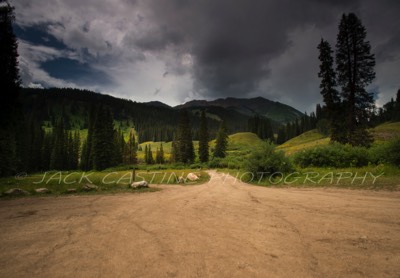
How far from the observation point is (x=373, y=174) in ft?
48.8

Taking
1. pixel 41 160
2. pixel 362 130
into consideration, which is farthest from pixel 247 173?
pixel 41 160

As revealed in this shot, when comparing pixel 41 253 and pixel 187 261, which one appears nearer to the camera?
pixel 187 261

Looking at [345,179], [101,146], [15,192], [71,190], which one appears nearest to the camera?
[15,192]

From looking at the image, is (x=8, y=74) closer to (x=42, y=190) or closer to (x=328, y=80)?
(x=42, y=190)

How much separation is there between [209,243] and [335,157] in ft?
64.8

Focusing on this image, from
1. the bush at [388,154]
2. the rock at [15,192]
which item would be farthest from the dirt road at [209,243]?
the bush at [388,154]

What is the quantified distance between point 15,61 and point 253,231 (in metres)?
29.0

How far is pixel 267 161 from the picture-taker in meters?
20.2

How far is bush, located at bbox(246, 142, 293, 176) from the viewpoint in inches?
789

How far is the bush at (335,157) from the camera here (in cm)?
1892

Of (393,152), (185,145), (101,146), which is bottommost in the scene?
(393,152)

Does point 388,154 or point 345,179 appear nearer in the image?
point 345,179

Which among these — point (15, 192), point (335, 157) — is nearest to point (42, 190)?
point (15, 192)

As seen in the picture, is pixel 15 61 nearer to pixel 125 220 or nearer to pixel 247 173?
pixel 125 220
